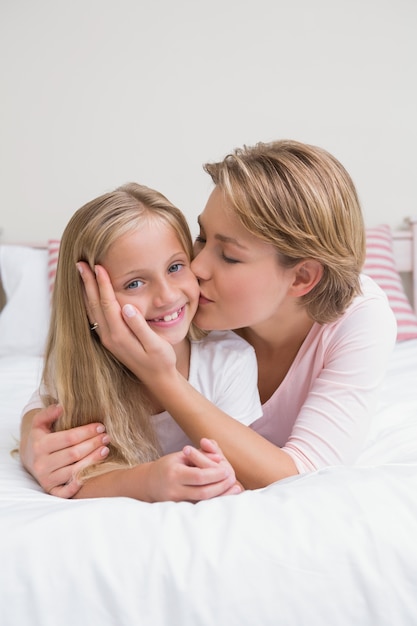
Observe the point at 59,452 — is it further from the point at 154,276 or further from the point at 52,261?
the point at 52,261

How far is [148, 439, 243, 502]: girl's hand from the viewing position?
98 centimetres

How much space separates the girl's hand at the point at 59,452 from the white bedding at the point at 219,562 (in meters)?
0.25

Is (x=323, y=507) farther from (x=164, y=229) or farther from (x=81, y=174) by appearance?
(x=81, y=174)

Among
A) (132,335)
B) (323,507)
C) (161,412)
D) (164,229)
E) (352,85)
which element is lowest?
(161,412)

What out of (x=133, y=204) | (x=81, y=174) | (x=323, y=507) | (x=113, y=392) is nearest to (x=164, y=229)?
(x=133, y=204)

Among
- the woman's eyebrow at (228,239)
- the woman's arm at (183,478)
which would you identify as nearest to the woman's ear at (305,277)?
the woman's eyebrow at (228,239)

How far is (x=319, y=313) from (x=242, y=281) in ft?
0.66

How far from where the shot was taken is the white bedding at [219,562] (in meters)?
0.74

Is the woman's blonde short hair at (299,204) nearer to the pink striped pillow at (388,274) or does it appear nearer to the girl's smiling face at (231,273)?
the girl's smiling face at (231,273)

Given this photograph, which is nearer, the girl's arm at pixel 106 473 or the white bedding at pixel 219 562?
the white bedding at pixel 219 562

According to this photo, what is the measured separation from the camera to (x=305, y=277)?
1301 millimetres

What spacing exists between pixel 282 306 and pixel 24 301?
1.42 meters

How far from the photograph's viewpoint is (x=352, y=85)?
2.83 m

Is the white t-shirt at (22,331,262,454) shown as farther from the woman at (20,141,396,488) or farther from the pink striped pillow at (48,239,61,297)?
the pink striped pillow at (48,239,61,297)
